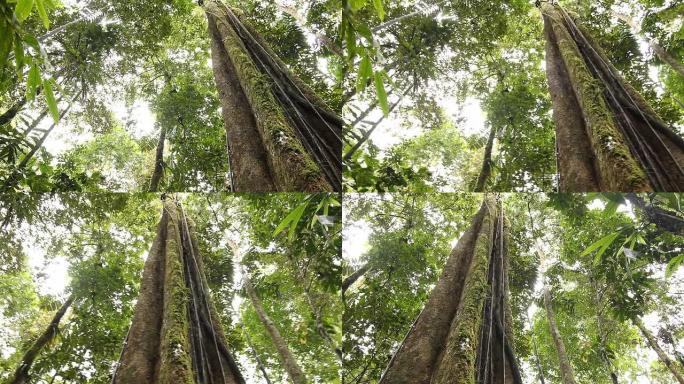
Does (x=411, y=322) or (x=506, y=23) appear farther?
(x=506, y=23)

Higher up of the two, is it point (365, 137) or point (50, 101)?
point (365, 137)

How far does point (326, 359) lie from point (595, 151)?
1802 mm

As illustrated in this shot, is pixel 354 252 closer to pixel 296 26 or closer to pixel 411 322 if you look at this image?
pixel 411 322

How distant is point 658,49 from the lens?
3.24 m

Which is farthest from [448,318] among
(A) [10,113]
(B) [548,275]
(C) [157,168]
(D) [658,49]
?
(A) [10,113]

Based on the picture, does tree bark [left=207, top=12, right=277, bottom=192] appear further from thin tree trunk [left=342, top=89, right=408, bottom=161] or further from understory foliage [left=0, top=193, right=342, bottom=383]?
thin tree trunk [left=342, top=89, right=408, bottom=161]

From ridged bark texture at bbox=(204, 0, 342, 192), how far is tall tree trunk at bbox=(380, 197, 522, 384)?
0.84 meters

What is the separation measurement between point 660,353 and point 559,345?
0.51m

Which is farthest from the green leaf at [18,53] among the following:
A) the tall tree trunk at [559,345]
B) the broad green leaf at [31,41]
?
the tall tree trunk at [559,345]

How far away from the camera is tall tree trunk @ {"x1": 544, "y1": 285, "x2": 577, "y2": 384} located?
2787 millimetres

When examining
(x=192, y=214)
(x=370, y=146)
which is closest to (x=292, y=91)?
(x=370, y=146)

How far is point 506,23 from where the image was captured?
340 centimetres

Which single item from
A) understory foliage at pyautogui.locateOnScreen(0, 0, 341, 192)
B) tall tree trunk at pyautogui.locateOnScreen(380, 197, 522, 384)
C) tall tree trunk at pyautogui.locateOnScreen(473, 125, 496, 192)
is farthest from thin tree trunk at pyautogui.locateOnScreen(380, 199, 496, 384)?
understory foliage at pyautogui.locateOnScreen(0, 0, 341, 192)

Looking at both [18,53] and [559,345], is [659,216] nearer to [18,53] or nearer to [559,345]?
[559,345]
